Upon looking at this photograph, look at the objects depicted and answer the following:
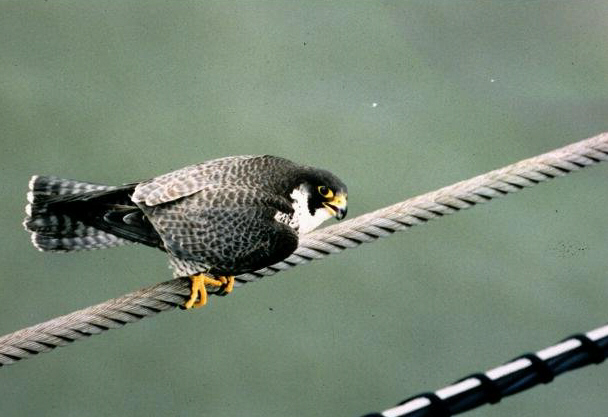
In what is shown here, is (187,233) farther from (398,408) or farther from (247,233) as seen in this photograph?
(398,408)

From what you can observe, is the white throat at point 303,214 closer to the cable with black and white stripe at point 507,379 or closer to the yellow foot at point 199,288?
the yellow foot at point 199,288

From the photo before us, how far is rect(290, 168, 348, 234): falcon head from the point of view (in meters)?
3.76

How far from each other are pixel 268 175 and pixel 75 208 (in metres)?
0.79

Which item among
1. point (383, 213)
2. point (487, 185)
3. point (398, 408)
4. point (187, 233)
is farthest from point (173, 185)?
point (398, 408)

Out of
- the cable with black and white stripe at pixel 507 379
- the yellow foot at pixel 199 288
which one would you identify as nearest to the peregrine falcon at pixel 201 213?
the yellow foot at pixel 199 288

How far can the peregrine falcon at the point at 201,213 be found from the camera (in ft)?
11.4

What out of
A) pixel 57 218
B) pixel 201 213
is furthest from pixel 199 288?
pixel 57 218

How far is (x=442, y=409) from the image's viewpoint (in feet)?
5.78

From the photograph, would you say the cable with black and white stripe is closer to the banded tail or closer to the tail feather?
the banded tail

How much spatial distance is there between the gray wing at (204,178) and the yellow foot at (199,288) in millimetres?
340

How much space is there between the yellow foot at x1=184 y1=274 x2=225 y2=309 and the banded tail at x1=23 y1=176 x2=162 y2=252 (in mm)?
219

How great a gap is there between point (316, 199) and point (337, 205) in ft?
0.36

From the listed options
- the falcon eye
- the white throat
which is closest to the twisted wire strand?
the white throat

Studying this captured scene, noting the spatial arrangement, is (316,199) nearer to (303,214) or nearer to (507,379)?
(303,214)
